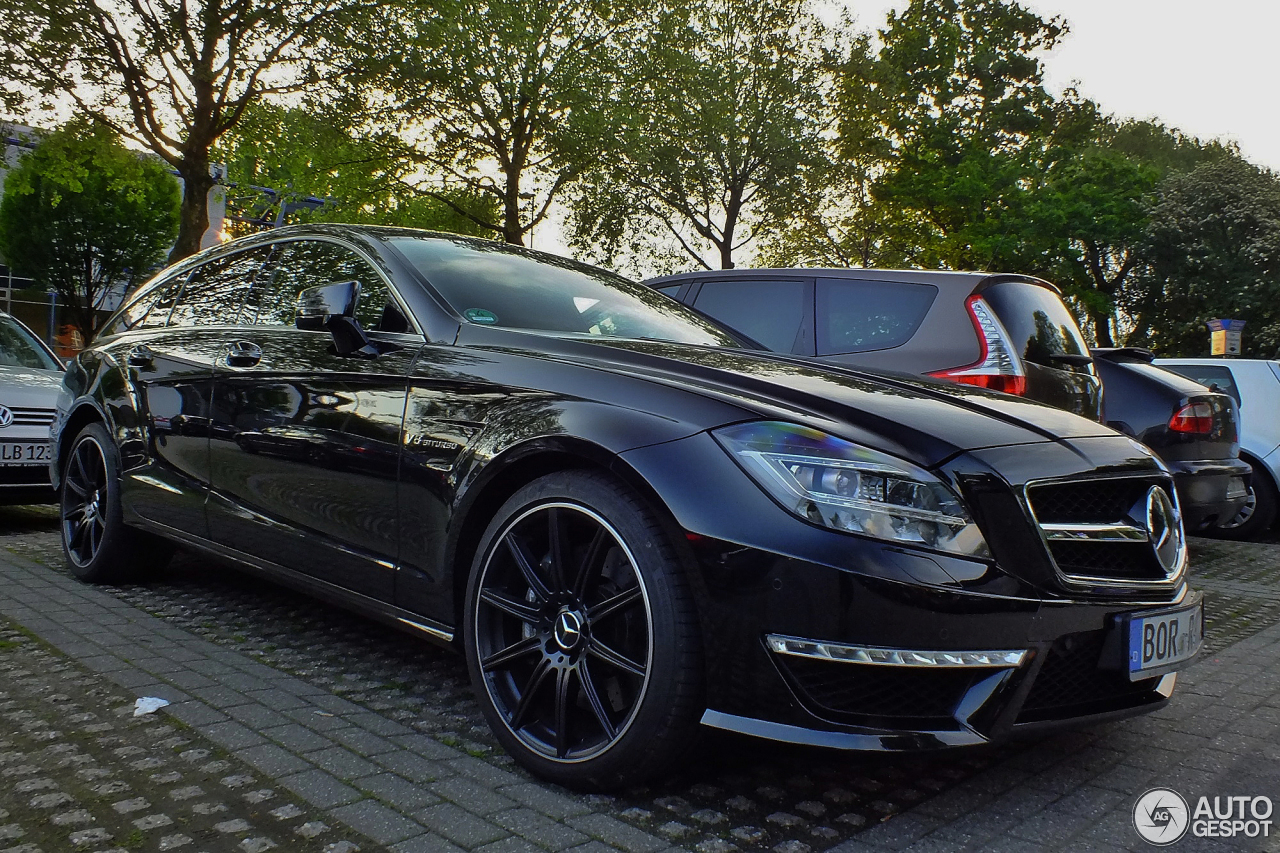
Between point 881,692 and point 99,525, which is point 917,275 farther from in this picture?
point 99,525

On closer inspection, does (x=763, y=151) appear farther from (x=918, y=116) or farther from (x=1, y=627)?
(x=1, y=627)

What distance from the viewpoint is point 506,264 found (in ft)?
13.3

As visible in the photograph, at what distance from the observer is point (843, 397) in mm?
2861

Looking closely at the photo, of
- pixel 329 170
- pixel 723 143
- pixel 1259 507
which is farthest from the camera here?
pixel 723 143

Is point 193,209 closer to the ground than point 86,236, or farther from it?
closer to the ground

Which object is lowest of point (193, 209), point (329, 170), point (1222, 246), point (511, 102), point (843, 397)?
point (843, 397)

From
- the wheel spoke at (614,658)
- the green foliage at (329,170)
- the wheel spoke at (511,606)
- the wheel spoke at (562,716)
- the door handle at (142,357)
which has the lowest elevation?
the wheel spoke at (562,716)

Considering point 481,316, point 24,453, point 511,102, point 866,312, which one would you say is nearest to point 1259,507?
point 866,312

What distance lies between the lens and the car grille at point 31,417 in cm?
683

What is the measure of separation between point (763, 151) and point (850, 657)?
1151 inches

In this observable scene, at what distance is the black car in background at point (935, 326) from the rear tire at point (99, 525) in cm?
346

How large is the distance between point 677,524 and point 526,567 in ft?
1.80

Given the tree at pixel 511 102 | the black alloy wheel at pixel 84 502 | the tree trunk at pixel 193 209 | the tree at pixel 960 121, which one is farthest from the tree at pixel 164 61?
the tree at pixel 960 121

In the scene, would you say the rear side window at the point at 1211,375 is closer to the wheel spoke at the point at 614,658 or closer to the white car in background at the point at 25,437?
the wheel spoke at the point at 614,658
